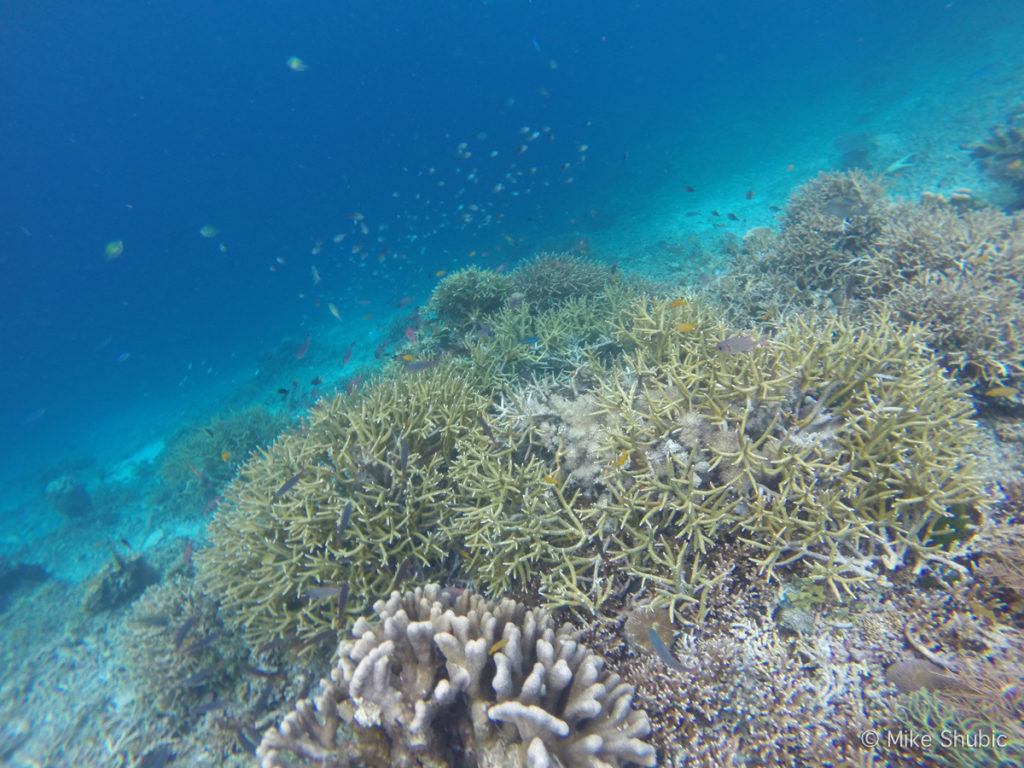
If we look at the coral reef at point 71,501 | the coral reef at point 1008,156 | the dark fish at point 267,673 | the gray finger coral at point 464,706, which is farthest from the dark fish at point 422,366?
the coral reef at point 71,501

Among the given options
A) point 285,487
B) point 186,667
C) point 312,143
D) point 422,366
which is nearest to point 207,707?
point 186,667

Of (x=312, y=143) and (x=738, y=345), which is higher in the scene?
(x=312, y=143)

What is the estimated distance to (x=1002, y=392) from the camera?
15.2ft

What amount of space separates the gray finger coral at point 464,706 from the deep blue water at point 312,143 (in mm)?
17632

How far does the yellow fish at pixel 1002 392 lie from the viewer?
4621 mm

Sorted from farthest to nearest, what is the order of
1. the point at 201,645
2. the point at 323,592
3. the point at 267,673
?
the point at 201,645 → the point at 267,673 → the point at 323,592

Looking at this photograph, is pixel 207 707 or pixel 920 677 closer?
pixel 920 677

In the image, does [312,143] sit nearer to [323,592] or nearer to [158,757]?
[158,757]

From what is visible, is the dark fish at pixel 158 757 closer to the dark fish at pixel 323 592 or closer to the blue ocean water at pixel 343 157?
the dark fish at pixel 323 592

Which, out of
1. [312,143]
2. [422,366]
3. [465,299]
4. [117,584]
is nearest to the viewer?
[422,366]

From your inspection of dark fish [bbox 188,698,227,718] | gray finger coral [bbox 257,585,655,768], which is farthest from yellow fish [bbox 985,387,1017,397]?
dark fish [bbox 188,698,227,718]

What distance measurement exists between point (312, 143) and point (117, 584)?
328 ft

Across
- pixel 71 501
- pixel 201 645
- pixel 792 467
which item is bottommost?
pixel 792 467

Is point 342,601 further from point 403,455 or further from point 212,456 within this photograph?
point 212,456
